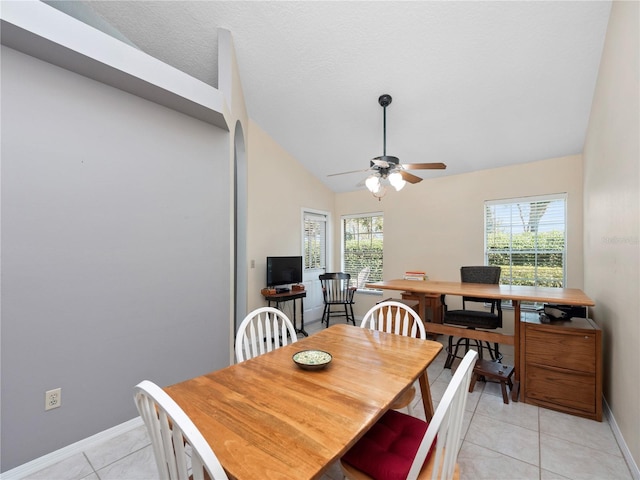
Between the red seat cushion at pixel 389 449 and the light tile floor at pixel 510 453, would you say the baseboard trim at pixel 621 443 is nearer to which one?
the light tile floor at pixel 510 453

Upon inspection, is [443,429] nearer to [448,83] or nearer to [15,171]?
[15,171]

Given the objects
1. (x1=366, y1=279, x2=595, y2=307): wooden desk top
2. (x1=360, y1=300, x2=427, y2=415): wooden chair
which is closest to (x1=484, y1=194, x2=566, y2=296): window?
(x1=366, y1=279, x2=595, y2=307): wooden desk top

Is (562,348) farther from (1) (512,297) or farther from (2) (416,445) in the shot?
(2) (416,445)

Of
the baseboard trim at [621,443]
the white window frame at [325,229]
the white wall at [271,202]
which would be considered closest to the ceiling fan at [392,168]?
the white wall at [271,202]

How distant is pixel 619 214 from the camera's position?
Answer: 194 cm

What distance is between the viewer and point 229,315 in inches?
112

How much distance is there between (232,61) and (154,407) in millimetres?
2969

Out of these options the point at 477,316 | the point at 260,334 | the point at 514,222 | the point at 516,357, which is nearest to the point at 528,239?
the point at 514,222

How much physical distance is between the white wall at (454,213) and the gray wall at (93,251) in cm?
329

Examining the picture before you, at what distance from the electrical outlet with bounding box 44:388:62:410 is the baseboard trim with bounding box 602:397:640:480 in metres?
3.57

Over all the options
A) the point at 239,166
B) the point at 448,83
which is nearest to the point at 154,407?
the point at 239,166

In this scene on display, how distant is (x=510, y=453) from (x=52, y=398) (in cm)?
306

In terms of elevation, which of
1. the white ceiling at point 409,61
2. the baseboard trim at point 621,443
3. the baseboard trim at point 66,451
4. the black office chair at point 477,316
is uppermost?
the white ceiling at point 409,61

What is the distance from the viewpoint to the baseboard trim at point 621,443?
165 centimetres
